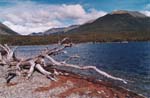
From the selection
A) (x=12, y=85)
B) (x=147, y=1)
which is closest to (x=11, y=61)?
(x=12, y=85)

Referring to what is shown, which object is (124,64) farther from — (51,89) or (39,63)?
(51,89)

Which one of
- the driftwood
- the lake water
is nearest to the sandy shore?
the driftwood

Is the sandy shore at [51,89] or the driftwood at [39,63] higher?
the driftwood at [39,63]

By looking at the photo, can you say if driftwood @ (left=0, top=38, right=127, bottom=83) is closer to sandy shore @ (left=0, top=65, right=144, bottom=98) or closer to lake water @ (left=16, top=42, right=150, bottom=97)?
sandy shore @ (left=0, top=65, right=144, bottom=98)

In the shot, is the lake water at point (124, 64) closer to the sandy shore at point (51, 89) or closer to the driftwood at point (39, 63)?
the sandy shore at point (51, 89)

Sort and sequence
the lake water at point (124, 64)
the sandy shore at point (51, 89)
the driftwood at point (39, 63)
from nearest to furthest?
the sandy shore at point (51, 89)
the driftwood at point (39, 63)
the lake water at point (124, 64)

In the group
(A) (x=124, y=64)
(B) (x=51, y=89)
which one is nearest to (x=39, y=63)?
(B) (x=51, y=89)

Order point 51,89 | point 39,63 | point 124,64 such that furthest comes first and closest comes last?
point 124,64 → point 39,63 → point 51,89

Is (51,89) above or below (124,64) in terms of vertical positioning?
above

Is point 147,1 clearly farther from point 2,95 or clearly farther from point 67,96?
point 2,95

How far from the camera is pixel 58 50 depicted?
59.5 ft

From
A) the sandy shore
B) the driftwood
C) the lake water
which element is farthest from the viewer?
the lake water

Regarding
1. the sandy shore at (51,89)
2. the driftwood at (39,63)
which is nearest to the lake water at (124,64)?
the sandy shore at (51,89)

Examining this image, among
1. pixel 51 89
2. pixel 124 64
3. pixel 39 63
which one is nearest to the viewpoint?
pixel 51 89
